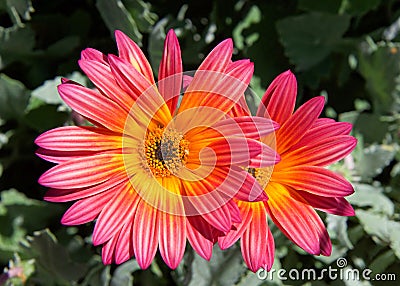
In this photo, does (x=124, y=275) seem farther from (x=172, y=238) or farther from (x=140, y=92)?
(x=140, y=92)

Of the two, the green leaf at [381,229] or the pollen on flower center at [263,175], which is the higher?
the pollen on flower center at [263,175]

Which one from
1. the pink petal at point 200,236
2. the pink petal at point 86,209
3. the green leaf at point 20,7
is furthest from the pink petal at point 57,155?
the green leaf at point 20,7

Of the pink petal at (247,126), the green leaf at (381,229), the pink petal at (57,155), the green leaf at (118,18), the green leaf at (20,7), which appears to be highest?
the green leaf at (20,7)

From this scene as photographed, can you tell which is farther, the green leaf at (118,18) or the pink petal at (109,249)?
the green leaf at (118,18)

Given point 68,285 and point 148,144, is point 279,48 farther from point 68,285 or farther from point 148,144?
point 68,285

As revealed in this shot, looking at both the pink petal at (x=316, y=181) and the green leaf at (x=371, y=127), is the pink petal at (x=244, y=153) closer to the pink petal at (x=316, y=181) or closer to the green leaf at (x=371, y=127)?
the pink petal at (x=316, y=181)

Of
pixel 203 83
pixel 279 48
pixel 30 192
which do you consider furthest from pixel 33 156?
pixel 203 83

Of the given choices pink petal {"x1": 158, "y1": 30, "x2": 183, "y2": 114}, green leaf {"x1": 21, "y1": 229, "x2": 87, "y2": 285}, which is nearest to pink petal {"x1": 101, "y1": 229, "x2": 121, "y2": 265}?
pink petal {"x1": 158, "y1": 30, "x2": 183, "y2": 114}
